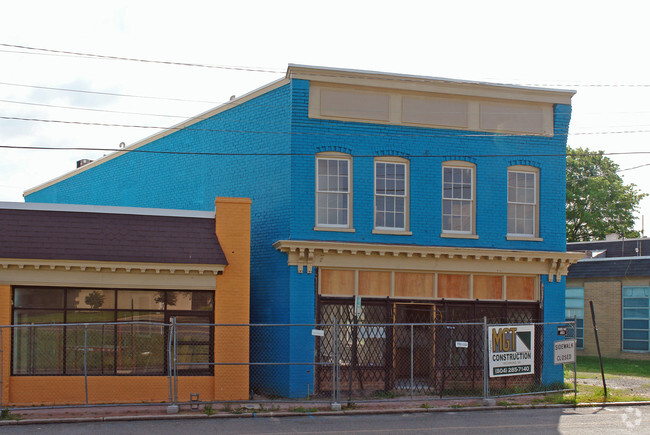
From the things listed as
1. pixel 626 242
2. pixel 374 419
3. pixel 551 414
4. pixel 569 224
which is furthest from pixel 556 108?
pixel 569 224

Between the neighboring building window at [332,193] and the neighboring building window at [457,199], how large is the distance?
2.89 metres

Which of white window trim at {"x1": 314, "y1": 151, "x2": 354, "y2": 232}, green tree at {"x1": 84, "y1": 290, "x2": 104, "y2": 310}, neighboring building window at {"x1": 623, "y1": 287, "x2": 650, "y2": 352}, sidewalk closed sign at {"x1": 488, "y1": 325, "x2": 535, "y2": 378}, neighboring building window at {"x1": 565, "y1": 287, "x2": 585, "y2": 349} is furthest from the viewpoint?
neighboring building window at {"x1": 565, "y1": 287, "x2": 585, "y2": 349}

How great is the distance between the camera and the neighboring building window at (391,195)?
21516mm

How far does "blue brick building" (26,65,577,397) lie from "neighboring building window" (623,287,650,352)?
1093 cm

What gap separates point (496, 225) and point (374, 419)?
809 cm

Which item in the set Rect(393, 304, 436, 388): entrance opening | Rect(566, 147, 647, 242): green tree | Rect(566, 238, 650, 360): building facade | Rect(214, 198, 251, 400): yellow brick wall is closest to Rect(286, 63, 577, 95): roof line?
Rect(214, 198, 251, 400): yellow brick wall

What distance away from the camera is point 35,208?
61.9ft

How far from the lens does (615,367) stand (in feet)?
93.0

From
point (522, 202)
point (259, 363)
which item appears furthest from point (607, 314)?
point (259, 363)

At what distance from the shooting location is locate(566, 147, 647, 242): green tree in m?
52.7

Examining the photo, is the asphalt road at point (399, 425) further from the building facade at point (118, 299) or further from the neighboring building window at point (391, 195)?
the neighboring building window at point (391, 195)

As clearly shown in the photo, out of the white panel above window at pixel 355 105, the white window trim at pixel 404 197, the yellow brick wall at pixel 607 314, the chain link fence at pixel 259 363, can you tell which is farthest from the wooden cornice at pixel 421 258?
the yellow brick wall at pixel 607 314

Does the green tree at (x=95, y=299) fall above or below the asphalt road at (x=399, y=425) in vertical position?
above

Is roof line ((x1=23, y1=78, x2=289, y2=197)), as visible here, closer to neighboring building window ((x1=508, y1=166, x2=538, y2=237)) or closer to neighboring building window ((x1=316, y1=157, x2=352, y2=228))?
neighboring building window ((x1=316, y1=157, x2=352, y2=228))
